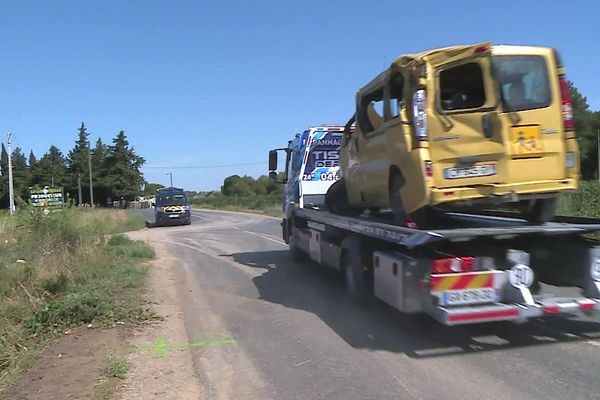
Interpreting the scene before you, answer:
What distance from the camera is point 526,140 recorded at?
22.2ft

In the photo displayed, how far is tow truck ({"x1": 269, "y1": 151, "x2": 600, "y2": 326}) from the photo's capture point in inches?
239

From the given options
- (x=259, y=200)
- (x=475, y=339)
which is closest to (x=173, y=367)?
(x=475, y=339)

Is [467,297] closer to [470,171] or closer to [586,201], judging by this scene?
[470,171]

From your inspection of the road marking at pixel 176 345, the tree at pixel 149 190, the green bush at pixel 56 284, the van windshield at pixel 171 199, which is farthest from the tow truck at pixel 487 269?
the tree at pixel 149 190

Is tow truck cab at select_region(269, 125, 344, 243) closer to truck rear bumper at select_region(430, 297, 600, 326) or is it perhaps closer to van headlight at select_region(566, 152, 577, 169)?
van headlight at select_region(566, 152, 577, 169)

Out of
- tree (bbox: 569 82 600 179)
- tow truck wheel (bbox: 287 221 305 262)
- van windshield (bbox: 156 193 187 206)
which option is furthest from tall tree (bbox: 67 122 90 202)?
tow truck wheel (bbox: 287 221 305 262)

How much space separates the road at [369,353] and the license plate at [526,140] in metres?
2.13

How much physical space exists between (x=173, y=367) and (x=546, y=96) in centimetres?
528

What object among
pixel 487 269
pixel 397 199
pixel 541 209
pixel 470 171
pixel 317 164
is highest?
pixel 317 164

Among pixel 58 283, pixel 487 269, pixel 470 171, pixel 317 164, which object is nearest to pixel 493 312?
pixel 487 269

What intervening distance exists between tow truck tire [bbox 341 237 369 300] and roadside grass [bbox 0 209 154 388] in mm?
3043

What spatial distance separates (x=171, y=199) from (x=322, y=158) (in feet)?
81.0

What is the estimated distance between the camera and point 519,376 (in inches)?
206

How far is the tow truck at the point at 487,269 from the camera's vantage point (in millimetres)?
6070
